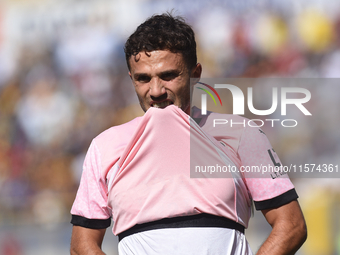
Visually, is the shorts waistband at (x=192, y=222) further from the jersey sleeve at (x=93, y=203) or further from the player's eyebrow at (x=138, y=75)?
the player's eyebrow at (x=138, y=75)

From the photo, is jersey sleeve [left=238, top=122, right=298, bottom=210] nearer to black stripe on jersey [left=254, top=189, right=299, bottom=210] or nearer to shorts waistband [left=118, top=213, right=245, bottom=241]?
black stripe on jersey [left=254, top=189, right=299, bottom=210]

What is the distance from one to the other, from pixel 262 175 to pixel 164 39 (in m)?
0.47

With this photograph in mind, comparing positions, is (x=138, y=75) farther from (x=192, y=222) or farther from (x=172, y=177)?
(x=192, y=222)

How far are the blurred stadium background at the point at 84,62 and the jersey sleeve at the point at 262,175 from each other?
6.76 feet

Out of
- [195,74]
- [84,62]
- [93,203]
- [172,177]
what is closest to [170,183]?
[172,177]

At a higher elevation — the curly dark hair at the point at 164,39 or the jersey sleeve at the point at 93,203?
the curly dark hair at the point at 164,39

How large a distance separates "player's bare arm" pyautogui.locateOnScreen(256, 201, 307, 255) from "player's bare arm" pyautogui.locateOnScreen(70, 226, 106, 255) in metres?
0.42

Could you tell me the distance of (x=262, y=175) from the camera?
1.03m

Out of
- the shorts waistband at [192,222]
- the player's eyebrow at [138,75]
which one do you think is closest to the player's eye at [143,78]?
the player's eyebrow at [138,75]

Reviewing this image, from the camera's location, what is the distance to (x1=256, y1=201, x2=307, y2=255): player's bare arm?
97 cm

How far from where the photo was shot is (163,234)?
3.22 feet

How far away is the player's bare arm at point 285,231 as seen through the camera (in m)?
0.97

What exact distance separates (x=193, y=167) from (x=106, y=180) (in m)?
0.25

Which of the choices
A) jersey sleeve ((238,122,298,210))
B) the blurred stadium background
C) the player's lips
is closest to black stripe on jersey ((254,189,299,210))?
jersey sleeve ((238,122,298,210))
